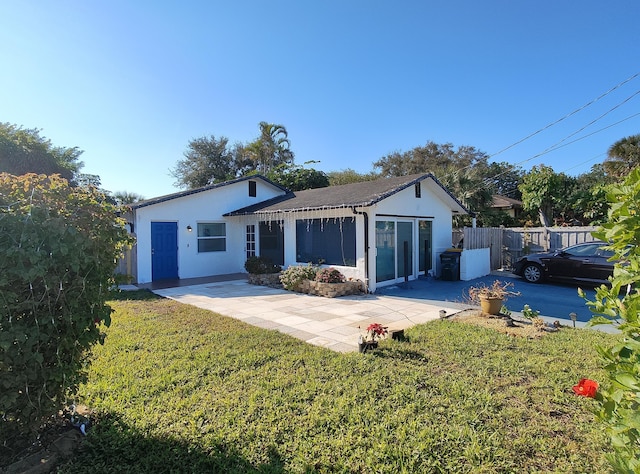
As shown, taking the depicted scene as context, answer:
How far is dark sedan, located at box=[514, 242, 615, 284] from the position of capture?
1020 centimetres

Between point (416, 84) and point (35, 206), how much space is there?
15.7 meters

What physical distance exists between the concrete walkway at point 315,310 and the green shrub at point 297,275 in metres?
0.37

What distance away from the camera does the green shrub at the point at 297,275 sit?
1068 cm

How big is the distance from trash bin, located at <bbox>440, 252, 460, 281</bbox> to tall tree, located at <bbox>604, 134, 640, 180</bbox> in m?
13.2

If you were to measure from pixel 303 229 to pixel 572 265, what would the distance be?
8.83 m

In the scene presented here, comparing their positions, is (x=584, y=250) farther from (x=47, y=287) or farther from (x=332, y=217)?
(x=47, y=287)

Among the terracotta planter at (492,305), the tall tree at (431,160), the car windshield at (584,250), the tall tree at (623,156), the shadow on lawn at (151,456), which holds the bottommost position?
the shadow on lawn at (151,456)

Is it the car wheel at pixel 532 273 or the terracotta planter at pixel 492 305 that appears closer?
the terracotta planter at pixel 492 305

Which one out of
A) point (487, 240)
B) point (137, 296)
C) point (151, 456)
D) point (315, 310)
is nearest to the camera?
point (151, 456)

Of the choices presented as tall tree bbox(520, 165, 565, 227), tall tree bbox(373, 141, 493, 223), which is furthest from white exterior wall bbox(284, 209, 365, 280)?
tall tree bbox(373, 141, 493, 223)

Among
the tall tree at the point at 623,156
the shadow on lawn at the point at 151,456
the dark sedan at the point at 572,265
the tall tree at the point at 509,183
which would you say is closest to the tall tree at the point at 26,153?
the shadow on lawn at the point at 151,456

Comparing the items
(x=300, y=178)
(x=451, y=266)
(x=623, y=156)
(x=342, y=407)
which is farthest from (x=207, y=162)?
(x=342, y=407)

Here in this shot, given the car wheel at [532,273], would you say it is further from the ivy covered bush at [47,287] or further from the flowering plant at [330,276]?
the ivy covered bush at [47,287]

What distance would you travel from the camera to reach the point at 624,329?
1542 millimetres
